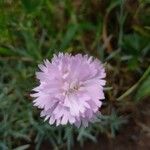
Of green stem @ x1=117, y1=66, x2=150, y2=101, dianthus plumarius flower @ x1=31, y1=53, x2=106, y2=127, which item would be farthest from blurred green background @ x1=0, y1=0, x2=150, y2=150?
dianthus plumarius flower @ x1=31, y1=53, x2=106, y2=127

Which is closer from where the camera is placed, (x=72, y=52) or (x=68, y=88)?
(x=68, y=88)

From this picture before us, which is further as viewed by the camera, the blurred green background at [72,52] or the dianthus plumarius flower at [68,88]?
the blurred green background at [72,52]

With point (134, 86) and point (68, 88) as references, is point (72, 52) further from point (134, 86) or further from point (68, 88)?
point (68, 88)

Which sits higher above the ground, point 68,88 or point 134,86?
point 134,86

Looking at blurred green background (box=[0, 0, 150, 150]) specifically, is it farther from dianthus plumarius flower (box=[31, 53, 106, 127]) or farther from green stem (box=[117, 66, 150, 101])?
dianthus plumarius flower (box=[31, 53, 106, 127])

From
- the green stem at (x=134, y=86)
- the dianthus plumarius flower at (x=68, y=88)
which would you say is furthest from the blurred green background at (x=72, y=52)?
the dianthus plumarius flower at (x=68, y=88)

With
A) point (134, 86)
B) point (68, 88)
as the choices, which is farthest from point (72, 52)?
point (68, 88)

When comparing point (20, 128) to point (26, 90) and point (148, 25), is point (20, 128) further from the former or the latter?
point (148, 25)

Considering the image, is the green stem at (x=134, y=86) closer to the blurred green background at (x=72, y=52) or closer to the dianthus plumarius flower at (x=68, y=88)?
the blurred green background at (x=72, y=52)

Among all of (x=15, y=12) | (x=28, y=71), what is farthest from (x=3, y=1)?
(x=28, y=71)
